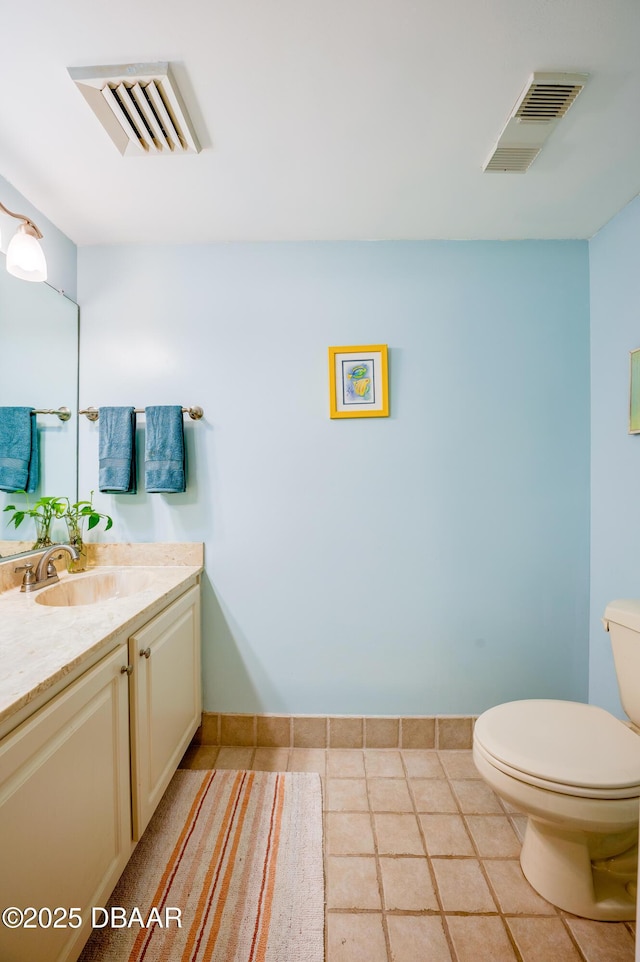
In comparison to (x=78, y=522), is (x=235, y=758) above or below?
below

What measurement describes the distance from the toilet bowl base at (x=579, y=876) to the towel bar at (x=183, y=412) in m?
1.82

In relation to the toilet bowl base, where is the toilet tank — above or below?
above

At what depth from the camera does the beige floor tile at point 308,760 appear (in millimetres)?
1713

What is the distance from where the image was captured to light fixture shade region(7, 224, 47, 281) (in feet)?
4.32

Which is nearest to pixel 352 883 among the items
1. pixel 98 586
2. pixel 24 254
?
pixel 98 586

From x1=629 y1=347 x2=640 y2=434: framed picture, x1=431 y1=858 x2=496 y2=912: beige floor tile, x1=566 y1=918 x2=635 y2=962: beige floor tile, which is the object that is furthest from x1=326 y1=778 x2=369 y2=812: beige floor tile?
x1=629 y1=347 x2=640 y2=434: framed picture

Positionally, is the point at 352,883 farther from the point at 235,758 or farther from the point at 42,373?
the point at 42,373

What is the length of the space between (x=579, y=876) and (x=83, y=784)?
1.34 m

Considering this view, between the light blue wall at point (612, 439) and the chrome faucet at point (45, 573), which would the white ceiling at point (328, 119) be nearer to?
the light blue wall at point (612, 439)

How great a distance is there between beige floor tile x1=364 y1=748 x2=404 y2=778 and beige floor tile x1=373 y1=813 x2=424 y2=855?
0.20m

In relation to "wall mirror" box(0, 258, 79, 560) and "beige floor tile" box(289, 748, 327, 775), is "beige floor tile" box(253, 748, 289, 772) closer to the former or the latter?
"beige floor tile" box(289, 748, 327, 775)

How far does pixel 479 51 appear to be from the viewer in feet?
3.41

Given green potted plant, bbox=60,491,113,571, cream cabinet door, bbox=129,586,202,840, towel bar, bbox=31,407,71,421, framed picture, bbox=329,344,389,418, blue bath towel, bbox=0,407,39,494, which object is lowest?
cream cabinet door, bbox=129,586,202,840

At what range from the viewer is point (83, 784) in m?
0.96
